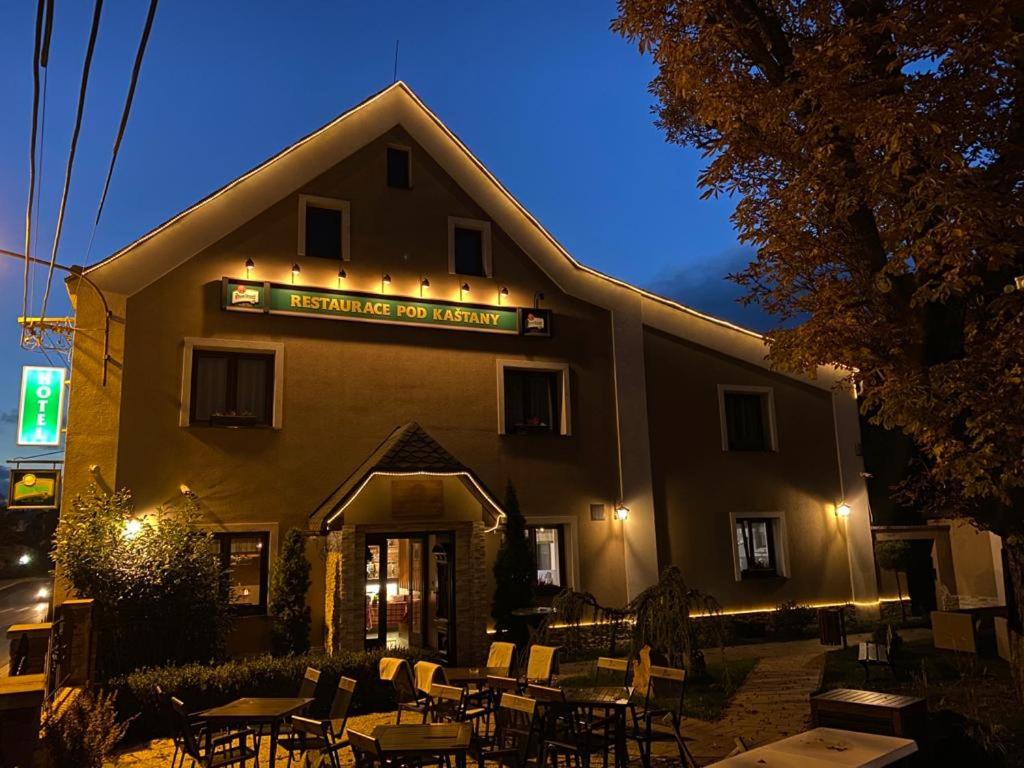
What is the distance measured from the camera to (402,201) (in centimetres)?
1516

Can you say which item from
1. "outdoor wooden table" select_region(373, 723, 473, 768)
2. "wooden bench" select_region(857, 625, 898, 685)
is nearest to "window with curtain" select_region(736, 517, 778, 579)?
"wooden bench" select_region(857, 625, 898, 685)

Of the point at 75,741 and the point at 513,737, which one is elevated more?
the point at 75,741

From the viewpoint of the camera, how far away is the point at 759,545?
17.1 m

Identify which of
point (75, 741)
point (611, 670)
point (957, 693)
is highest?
point (75, 741)

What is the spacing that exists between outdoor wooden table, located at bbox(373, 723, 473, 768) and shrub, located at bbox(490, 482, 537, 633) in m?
7.63

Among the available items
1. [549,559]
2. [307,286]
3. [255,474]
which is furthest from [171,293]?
[549,559]

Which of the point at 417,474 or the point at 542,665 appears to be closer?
the point at 542,665

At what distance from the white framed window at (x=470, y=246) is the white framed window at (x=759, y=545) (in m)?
7.50

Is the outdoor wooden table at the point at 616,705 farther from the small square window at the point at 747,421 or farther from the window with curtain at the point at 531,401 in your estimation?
the small square window at the point at 747,421

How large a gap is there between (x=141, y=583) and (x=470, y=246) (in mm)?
8582

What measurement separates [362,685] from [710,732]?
4625 mm

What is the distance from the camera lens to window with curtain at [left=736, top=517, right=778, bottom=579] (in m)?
16.8

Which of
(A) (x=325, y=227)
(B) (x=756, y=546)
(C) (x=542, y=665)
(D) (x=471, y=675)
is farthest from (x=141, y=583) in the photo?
(B) (x=756, y=546)

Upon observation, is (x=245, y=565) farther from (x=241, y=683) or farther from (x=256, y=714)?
(x=256, y=714)
